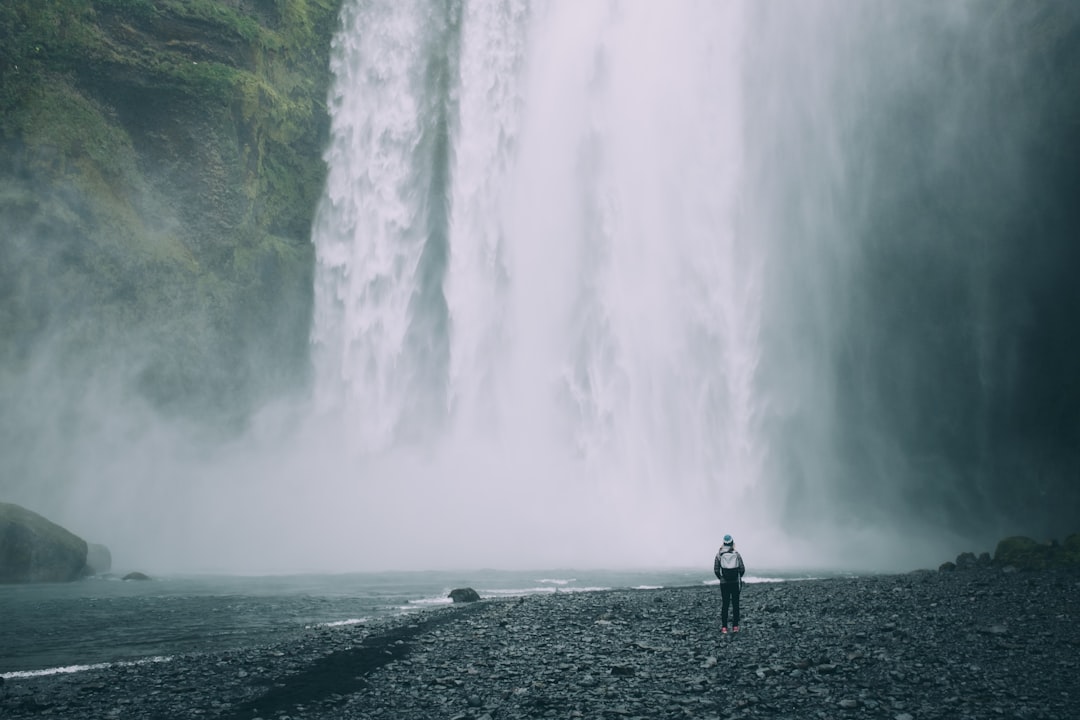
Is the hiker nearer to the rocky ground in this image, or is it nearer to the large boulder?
the rocky ground

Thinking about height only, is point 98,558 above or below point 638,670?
above

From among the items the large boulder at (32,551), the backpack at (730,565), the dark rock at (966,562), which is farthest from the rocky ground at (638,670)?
the large boulder at (32,551)

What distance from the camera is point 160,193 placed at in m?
37.1

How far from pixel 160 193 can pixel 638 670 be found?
36.0m

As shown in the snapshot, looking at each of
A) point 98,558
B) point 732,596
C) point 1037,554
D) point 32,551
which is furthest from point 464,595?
point 98,558

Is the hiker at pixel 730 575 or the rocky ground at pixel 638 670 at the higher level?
the hiker at pixel 730 575

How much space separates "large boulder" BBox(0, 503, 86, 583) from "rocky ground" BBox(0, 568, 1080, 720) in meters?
16.1

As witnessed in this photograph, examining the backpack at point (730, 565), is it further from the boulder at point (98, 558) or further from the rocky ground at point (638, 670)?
the boulder at point (98, 558)

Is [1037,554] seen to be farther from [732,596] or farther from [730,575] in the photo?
[730,575]

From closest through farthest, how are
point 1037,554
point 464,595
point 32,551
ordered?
point 464,595, point 1037,554, point 32,551

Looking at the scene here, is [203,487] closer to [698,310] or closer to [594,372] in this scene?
[594,372]

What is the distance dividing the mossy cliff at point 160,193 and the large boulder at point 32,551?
10687 mm

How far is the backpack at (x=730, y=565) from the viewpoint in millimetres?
12125

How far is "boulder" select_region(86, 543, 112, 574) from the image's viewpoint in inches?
1103
